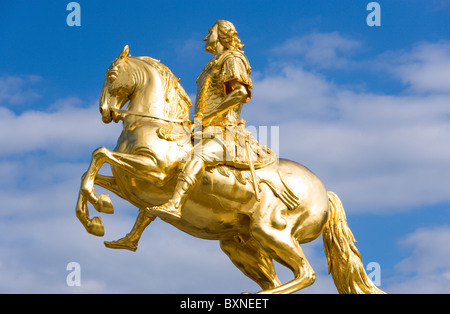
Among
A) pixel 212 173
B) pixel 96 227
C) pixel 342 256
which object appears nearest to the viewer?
pixel 96 227

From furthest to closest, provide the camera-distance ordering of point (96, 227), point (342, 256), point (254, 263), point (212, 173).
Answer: point (254, 263), point (342, 256), point (212, 173), point (96, 227)

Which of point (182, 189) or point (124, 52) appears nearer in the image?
point (182, 189)

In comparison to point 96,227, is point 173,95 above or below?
above

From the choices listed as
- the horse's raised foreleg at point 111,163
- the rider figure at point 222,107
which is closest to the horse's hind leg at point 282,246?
the rider figure at point 222,107

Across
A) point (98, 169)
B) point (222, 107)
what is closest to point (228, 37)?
point (222, 107)

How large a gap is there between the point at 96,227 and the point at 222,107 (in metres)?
1.84

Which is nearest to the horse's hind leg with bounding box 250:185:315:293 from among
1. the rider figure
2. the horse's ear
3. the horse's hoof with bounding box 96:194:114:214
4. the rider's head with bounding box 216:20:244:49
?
the rider figure

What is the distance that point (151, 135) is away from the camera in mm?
7332

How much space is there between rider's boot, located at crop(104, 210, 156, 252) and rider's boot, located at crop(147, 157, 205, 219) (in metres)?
0.98

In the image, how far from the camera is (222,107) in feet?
24.9

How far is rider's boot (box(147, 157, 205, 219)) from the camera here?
6957 mm

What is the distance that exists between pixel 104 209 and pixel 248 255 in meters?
1.91

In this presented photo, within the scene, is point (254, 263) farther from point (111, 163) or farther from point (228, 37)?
point (228, 37)
